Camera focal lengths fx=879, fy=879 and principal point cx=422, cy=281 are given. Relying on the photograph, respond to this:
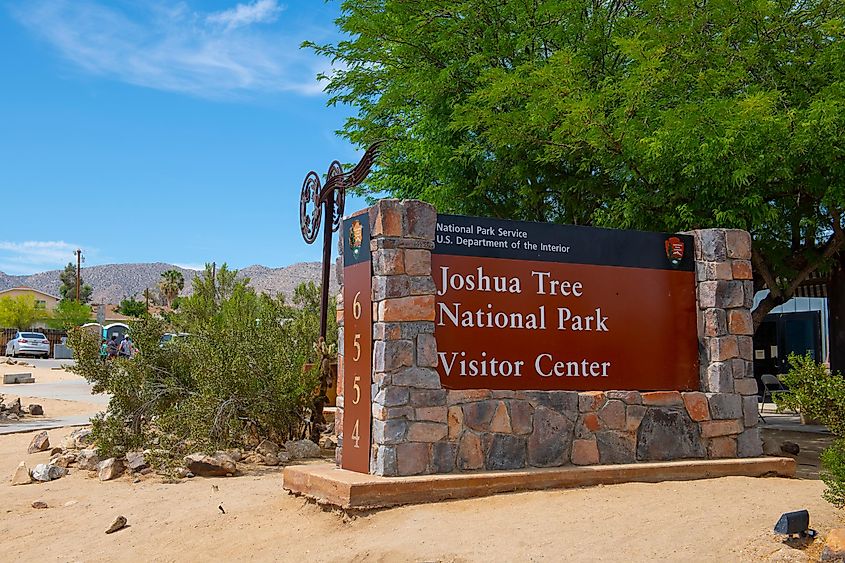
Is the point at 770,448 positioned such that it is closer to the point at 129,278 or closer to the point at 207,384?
the point at 207,384

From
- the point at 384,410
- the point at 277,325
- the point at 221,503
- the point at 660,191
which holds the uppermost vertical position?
the point at 660,191

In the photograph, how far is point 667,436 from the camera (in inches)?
350

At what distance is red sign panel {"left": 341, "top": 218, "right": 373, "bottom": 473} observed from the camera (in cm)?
807

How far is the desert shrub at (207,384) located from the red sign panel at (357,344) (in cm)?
304

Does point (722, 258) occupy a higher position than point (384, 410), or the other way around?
point (722, 258)

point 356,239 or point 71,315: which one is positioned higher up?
point 71,315

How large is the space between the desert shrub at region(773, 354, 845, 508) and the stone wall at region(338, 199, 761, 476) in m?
1.90

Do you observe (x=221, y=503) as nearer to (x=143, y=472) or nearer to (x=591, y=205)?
(x=143, y=472)

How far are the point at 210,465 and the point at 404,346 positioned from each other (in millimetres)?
3674

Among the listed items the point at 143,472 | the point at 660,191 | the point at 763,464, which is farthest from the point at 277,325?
the point at 763,464

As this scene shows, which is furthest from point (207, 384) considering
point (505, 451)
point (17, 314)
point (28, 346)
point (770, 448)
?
point (17, 314)

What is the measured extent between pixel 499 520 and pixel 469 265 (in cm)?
250

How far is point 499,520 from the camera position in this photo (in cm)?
706

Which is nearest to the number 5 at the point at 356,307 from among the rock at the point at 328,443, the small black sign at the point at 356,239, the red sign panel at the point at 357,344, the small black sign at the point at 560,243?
the red sign panel at the point at 357,344
